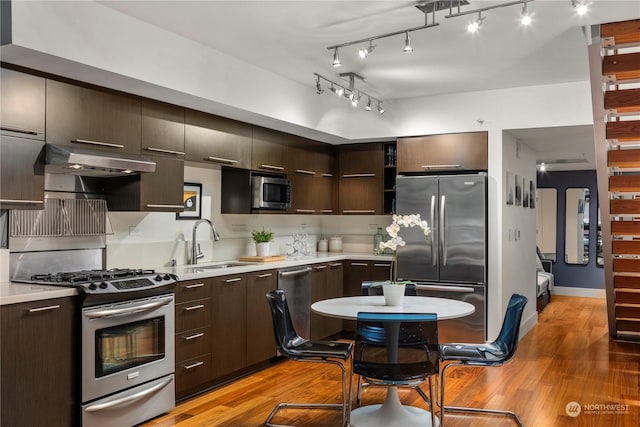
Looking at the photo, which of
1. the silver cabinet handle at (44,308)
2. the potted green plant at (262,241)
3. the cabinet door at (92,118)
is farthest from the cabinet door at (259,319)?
the silver cabinet handle at (44,308)

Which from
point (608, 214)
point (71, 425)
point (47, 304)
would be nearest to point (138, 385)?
point (71, 425)

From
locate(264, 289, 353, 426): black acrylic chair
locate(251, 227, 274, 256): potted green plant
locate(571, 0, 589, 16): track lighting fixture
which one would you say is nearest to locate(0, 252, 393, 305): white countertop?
locate(251, 227, 274, 256): potted green plant

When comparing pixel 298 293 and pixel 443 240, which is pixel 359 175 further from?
pixel 298 293

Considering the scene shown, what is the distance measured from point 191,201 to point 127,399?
1.92 metres

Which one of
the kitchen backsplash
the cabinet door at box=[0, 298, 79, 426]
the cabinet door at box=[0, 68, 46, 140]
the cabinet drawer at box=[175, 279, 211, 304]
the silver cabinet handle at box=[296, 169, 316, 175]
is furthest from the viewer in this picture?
the silver cabinet handle at box=[296, 169, 316, 175]

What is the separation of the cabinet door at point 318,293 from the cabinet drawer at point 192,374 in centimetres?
161

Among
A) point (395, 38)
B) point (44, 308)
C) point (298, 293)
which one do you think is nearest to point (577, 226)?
point (298, 293)

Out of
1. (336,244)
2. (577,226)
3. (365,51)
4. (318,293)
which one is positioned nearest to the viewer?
(365,51)

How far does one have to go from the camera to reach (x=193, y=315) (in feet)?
13.4

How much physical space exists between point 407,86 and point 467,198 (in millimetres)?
1272

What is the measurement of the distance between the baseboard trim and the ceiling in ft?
17.1

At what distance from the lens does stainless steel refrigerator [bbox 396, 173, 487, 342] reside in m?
5.49

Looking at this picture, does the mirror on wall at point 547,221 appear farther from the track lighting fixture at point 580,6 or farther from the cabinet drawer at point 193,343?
the cabinet drawer at point 193,343

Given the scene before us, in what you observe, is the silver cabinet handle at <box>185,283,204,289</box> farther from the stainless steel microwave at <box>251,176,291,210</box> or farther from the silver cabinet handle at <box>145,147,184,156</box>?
the stainless steel microwave at <box>251,176,291,210</box>
